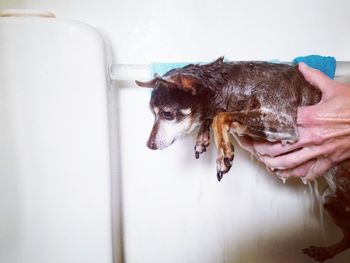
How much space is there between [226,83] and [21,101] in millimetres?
456

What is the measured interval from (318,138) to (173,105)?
0.31 metres

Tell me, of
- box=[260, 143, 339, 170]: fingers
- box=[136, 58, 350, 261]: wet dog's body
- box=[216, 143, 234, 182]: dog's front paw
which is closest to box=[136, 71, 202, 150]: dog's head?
box=[136, 58, 350, 261]: wet dog's body

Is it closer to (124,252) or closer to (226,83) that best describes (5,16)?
(226,83)

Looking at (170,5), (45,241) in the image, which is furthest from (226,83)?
(45,241)

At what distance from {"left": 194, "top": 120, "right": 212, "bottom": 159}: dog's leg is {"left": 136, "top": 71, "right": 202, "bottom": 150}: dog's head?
4 centimetres

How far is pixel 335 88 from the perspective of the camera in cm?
67

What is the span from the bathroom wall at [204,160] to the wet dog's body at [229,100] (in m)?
0.25

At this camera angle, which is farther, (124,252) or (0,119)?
(124,252)

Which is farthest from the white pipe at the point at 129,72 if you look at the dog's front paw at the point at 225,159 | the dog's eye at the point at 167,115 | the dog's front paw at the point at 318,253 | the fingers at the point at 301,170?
the dog's front paw at the point at 318,253

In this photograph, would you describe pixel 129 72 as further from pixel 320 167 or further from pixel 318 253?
pixel 318 253

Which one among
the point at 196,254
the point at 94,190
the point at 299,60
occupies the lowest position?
the point at 196,254

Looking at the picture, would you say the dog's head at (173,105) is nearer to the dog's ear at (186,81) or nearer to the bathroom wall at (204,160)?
the dog's ear at (186,81)

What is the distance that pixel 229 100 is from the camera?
65 centimetres

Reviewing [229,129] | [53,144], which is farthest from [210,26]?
[53,144]
